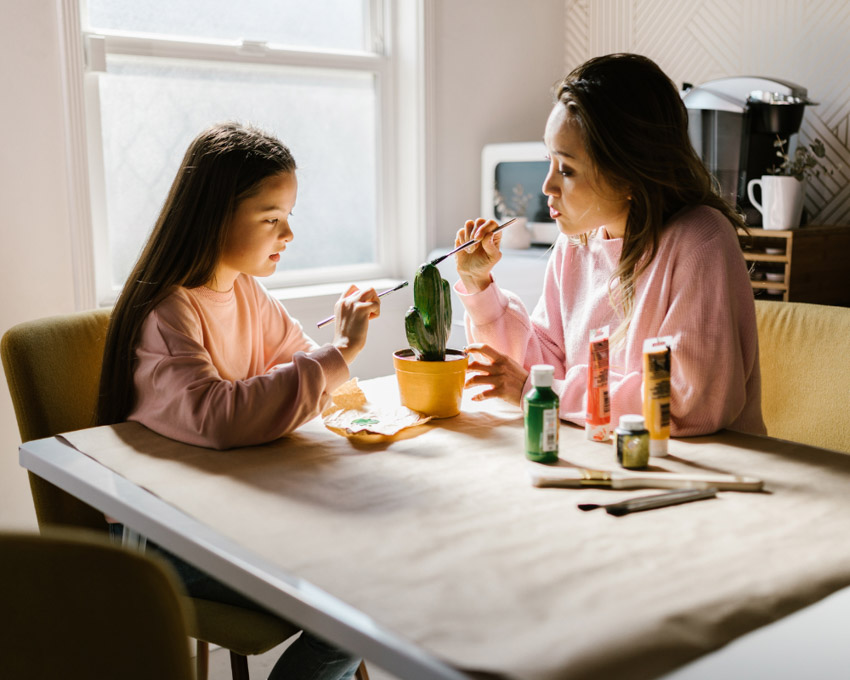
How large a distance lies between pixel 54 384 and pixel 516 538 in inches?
36.7

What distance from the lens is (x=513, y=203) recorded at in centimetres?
288

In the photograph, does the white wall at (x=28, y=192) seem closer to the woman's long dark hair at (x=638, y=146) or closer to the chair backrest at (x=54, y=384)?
the chair backrest at (x=54, y=384)

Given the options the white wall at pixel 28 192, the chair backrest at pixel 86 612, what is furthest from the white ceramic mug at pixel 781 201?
the chair backrest at pixel 86 612

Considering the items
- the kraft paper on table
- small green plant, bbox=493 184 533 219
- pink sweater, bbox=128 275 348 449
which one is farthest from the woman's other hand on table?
small green plant, bbox=493 184 533 219

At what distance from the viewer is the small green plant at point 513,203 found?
9.33ft

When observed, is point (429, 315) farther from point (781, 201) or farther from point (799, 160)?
point (799, 160)

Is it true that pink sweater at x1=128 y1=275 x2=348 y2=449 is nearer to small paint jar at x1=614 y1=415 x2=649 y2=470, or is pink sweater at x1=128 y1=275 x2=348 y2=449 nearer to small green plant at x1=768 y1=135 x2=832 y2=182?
small paint jar at x1=614 y1=415 x2=649 y2=470

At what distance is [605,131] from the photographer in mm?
1343

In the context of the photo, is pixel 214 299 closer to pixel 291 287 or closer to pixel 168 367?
pixel 168 367

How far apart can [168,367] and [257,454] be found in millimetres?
205

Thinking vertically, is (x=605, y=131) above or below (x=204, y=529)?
above

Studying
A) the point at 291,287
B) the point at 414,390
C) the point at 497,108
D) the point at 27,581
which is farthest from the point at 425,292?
the point at 497,108

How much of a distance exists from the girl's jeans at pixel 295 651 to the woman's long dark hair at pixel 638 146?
642 millimetres

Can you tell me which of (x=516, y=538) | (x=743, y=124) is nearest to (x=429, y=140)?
(x=743, y=124)
